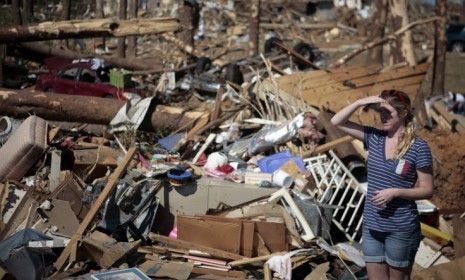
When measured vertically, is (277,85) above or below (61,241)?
above

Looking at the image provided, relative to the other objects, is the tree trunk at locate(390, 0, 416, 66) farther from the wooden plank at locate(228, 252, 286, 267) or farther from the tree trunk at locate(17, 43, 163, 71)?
the wooden plank at locate(228, 252, 286, 267)

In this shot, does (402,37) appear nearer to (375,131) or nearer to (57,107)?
(57,107)

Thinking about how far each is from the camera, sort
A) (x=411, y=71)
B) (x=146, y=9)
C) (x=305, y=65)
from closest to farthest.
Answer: (x=411, y=71)
(x=305, y=65)
(x=146, y=9)

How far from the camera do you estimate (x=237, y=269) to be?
675 cm

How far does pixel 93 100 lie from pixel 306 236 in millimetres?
4640

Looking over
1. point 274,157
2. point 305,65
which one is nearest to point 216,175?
point 274,157

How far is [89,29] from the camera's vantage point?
11141 millimetres

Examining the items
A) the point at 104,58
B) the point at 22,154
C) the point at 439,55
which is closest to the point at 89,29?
the point at 104,58

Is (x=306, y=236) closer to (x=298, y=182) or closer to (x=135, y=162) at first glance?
(x=298, y=182)

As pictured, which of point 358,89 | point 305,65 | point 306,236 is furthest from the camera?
point 305,65

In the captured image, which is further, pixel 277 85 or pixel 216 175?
pixel 277 85

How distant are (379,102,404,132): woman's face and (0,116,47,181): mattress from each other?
4432mm

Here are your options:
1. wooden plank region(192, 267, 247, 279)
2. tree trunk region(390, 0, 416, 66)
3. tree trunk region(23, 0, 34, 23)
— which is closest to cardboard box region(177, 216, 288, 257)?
wooden plank region(192, 267, 247, 279)

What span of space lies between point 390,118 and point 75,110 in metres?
6.52
